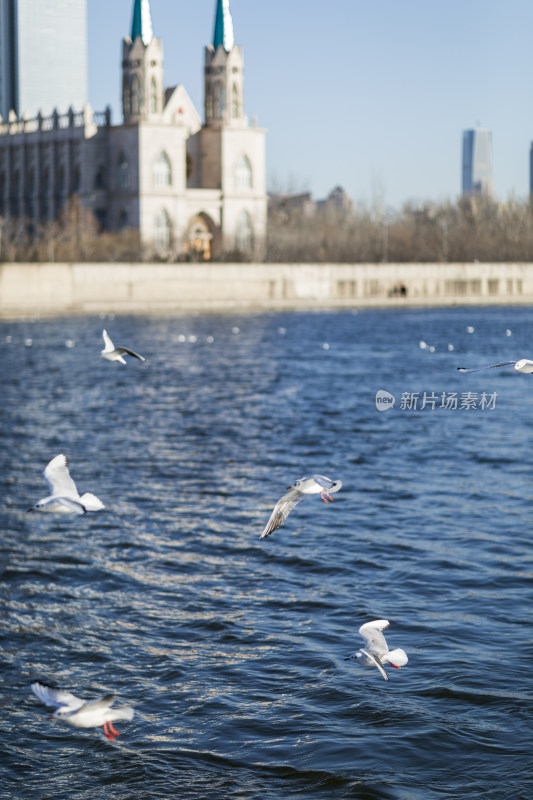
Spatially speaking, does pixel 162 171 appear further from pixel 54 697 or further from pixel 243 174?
pixel 54 697

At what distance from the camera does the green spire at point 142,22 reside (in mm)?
102312

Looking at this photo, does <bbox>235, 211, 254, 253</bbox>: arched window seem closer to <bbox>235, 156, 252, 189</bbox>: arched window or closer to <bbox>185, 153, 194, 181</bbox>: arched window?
<bbox>235, 156, 252, 189</bbox>: arched window

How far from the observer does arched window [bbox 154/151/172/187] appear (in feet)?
330

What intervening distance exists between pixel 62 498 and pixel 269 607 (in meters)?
5.22

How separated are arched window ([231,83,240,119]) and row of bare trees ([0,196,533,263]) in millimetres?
10483

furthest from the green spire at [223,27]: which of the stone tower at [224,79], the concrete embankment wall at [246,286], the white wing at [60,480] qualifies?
the white wing at [60,480]

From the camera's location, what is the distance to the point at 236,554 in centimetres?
1431

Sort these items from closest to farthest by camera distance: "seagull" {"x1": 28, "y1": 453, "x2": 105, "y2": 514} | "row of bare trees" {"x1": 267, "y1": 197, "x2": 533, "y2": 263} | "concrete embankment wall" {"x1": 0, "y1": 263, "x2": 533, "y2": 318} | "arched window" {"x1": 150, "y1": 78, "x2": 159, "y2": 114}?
"seagull" {"x1": 28, "y1": 453, "x2": 105, "y2": 514}, "concrete embankment wall" {"x1": 0, "y1": 263, "x2": 533, "y2": 318}, "arched window" {"x1": 150, "y1": 78, "x2": 159, "y2": 114}, "row of bare trees" {"x1": 267, "y1": 197, "x2": 533, "y2": 263}

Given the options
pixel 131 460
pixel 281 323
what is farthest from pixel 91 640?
pixel 281 323

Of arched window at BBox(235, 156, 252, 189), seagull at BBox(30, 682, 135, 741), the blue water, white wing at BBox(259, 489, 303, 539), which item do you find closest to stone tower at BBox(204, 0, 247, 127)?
arched window at BBox(235, 156, 252, 189)

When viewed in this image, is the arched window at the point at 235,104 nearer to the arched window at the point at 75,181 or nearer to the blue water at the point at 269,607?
the arched window at the point at 75,181

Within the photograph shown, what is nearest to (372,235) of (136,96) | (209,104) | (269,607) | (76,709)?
(209,104)

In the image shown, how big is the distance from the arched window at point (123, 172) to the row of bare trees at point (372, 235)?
3887mm

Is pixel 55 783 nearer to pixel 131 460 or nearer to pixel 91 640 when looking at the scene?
pixel 91 640
